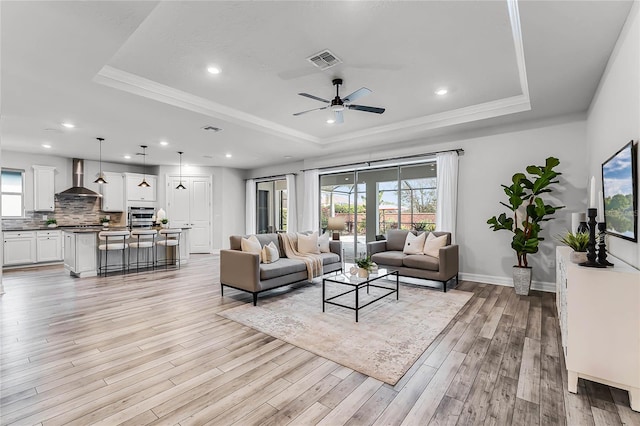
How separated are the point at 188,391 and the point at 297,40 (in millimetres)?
3133

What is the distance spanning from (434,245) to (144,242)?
5918mm

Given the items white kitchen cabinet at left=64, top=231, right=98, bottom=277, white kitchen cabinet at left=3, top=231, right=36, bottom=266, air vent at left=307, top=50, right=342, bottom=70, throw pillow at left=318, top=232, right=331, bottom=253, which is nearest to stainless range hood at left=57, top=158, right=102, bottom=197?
white kitchen cabinet at left=3, top=231, right=36, bottom=266

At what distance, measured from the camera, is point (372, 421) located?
1.84 meters

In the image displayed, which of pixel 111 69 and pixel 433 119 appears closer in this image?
pixel 111 69

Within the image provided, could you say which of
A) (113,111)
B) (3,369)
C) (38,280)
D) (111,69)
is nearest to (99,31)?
(111,69)

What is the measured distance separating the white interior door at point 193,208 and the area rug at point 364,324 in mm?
5932

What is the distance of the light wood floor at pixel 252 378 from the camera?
75.0 inches

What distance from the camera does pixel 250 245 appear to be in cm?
450

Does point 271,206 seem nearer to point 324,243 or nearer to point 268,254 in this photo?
point 324,243

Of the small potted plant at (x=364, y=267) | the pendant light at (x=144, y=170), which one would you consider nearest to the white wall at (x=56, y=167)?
the pendant light at (x=144, y=170)

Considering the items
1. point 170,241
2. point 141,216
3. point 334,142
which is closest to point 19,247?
point 141,216

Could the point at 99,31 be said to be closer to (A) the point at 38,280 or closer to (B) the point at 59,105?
(B) the point at 59,105

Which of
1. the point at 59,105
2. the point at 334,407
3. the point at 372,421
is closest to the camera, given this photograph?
the point at 372,421

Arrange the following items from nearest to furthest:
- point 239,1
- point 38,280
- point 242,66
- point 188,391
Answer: point 188,391 → point 239,1 → point 242,66 → point 38,280
